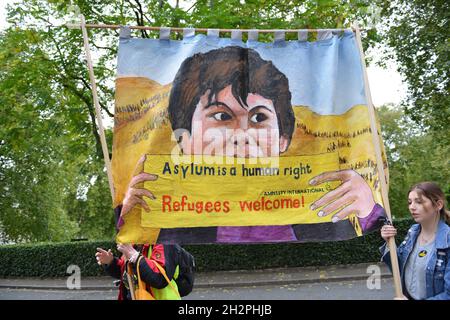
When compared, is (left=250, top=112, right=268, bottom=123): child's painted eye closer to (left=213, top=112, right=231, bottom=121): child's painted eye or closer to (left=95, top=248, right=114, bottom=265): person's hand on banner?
(left=213, top=112, right=231, bottom=121): child's painted eye

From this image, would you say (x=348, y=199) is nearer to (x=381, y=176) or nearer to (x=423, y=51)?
(x=381, y=176)

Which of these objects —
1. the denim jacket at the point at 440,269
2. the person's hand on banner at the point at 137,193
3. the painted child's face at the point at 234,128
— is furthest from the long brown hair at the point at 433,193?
the person's hand on banner at the point at 137,193

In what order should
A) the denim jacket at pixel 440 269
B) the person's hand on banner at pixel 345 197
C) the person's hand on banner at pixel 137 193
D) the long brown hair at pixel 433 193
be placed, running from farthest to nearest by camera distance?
1. the person's hand on banner at pixel 345 197
2. the person's hand on banner at pixel 137 193
3. the long brown hair at pixel 433 193
4. the denim jacket at pixel 440 269

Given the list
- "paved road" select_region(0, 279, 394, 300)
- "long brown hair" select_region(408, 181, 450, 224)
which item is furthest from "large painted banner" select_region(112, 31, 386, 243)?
"paved road" select_region(0, 279, 394, 300)

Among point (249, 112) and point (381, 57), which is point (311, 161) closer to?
point (249, 112)

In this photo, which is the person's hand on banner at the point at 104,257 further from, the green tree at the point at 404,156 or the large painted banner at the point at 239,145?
the green tree at the point at 404,156

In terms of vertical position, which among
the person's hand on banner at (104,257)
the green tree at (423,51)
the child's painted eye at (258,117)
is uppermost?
the green tree at (423,51)

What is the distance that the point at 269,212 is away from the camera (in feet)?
13.0

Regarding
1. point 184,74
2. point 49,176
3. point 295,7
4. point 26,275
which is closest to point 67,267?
point 26,275

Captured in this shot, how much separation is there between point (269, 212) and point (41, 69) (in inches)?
496

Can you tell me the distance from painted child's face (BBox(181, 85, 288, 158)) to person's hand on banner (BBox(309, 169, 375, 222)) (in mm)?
418

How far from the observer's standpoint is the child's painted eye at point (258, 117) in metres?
4.02

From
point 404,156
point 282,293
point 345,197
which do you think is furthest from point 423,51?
point 404,156

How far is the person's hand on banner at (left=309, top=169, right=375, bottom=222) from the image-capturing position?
3930 millimetres
